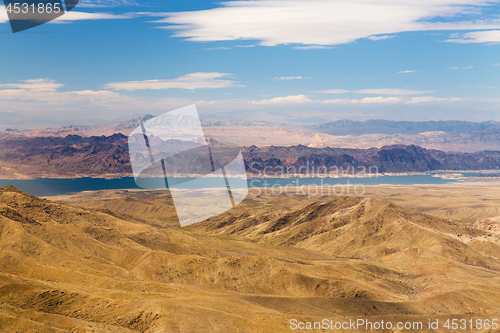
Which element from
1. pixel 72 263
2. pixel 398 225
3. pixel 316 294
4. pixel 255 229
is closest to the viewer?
pixel 72 263

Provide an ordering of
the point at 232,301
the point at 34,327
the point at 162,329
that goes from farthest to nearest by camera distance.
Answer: the point at 232,301 < the point at 162,329 < the point at 34,327

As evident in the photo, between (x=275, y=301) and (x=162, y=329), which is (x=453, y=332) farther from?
(x=162, y=329)

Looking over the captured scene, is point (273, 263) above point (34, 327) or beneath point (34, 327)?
beneath

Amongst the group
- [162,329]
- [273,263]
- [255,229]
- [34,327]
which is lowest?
[255,229]

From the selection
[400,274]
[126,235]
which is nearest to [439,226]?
[400,274]

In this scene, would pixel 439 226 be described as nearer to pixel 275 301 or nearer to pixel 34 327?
pixel 275 301

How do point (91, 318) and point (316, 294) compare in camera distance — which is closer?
point (91, 318)
